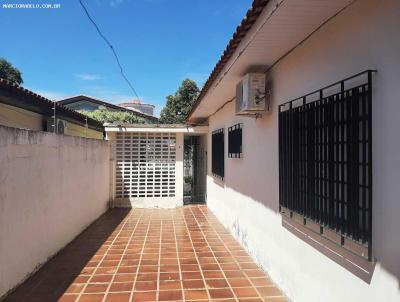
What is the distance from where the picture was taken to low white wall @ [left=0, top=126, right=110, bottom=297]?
465 centimetres

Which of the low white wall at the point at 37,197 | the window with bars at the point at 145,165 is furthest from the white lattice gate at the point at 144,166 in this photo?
the low white wall at the point at 37,197

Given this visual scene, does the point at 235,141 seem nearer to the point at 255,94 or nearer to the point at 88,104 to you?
the point at 255,94

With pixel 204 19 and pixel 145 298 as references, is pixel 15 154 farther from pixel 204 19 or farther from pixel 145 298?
pixel 204 19

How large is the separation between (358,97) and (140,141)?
10.8 metres

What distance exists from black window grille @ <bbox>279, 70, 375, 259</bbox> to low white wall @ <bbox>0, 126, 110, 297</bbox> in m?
3.84

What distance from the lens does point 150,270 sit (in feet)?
19.1

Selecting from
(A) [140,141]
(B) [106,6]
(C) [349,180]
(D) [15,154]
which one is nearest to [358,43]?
(C) [349,180]

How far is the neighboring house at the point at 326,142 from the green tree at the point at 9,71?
3008 cm

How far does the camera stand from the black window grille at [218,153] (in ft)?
33.2

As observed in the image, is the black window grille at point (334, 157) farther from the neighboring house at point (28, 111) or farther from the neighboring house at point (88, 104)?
the neighboring house at point (88, 104)

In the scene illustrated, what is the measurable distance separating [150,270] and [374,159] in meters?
4.31

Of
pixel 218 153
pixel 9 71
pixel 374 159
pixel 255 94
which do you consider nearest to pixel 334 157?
pixel 374 159

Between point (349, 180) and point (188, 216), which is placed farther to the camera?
point (188, 216)

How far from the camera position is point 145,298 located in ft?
15.3
